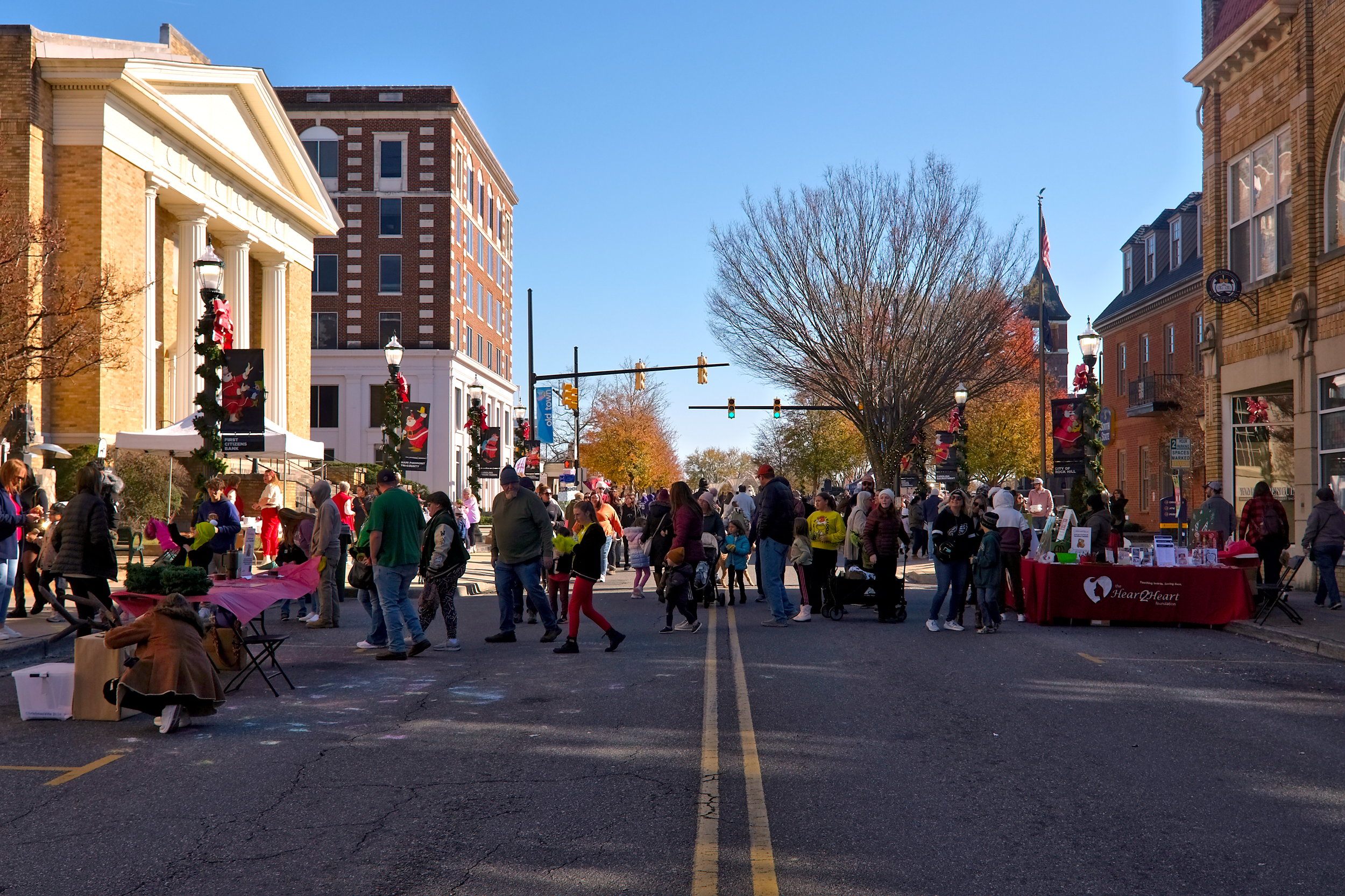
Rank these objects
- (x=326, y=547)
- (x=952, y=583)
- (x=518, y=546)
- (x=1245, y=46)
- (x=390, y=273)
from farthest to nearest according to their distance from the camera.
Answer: (x=390, y=273), (x=1245, y=46), (x=952, y=583), (x=326, y=547), (x=518, y=546)

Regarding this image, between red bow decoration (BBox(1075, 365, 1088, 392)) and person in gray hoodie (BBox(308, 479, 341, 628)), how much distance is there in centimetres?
1571

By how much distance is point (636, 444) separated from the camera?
3093 inches

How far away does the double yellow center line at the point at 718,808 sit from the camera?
5129 millimetres

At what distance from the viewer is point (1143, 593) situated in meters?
15.9

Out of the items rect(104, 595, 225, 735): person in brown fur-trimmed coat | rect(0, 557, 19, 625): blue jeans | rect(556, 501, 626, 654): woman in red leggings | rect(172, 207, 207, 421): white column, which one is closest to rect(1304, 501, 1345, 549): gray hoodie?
rect(556, 501, 626, 654): woman in red leggings

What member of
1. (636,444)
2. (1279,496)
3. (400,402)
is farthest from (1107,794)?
(636,444)

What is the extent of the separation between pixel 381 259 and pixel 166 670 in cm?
5327

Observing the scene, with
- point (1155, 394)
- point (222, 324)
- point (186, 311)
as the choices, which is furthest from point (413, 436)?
point (1155, 394)

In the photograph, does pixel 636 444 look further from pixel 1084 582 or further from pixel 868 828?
pixel 868 828

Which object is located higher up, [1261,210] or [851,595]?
[1261,210]

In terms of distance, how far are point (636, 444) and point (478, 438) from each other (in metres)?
41.9

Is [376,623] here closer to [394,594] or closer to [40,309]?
[394,594]

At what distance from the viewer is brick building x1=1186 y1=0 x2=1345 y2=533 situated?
19.6m

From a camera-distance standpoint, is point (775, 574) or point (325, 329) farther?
point (325, 329)
